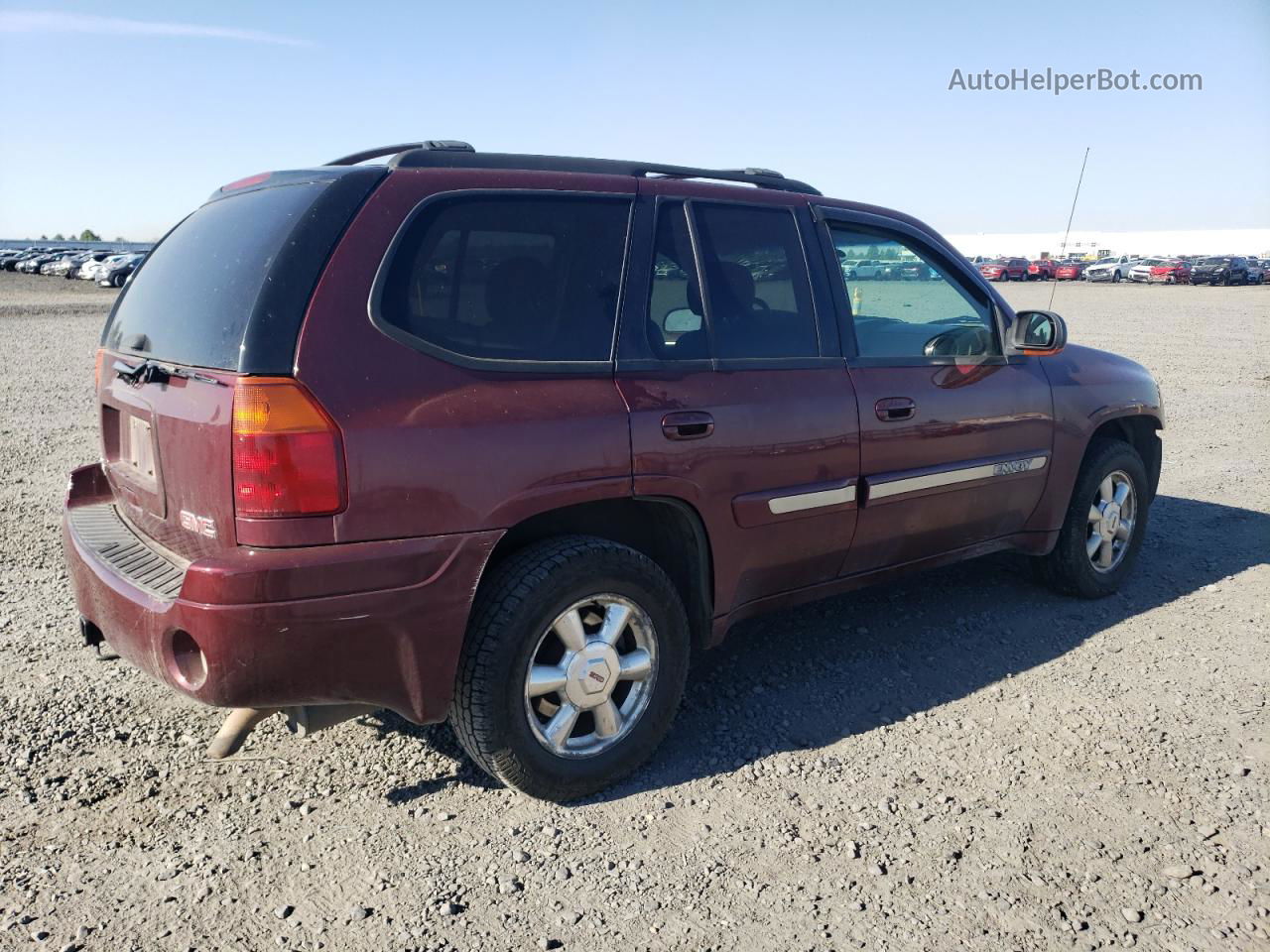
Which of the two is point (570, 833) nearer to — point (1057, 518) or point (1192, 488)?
point (1057, 518)

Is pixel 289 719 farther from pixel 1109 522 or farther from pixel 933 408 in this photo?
pixel 1109 522

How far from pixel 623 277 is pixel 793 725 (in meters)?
1.73

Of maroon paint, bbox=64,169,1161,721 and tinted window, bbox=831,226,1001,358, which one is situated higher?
tinted window, bbox=831,226,1001,358

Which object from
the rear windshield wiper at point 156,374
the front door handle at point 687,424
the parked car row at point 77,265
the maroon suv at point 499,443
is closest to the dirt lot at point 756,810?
the maroon suv at point 499,443

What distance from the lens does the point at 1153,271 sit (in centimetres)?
5762

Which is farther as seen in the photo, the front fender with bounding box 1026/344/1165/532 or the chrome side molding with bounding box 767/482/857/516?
the front fender with bounding box 1026/344/1165/532

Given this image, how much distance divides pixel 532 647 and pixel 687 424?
87 centimetres

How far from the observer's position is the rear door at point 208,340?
270 cm

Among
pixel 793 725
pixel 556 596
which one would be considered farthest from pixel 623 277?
pixel 793 725

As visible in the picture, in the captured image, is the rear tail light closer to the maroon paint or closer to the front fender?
the maroon paint

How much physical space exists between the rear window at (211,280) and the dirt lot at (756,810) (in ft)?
4.51

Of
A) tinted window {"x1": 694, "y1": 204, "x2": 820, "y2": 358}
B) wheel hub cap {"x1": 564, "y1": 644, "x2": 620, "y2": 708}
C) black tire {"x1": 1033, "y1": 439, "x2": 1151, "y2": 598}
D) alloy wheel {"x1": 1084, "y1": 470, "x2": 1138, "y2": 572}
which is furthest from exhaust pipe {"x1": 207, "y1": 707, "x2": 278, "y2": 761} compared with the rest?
alloy wheel {"x1": 1084, "y1": 470, "x2": 1138, "y2": 572}

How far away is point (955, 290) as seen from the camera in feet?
14.9

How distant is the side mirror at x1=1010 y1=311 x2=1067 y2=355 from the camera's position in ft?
14.6
